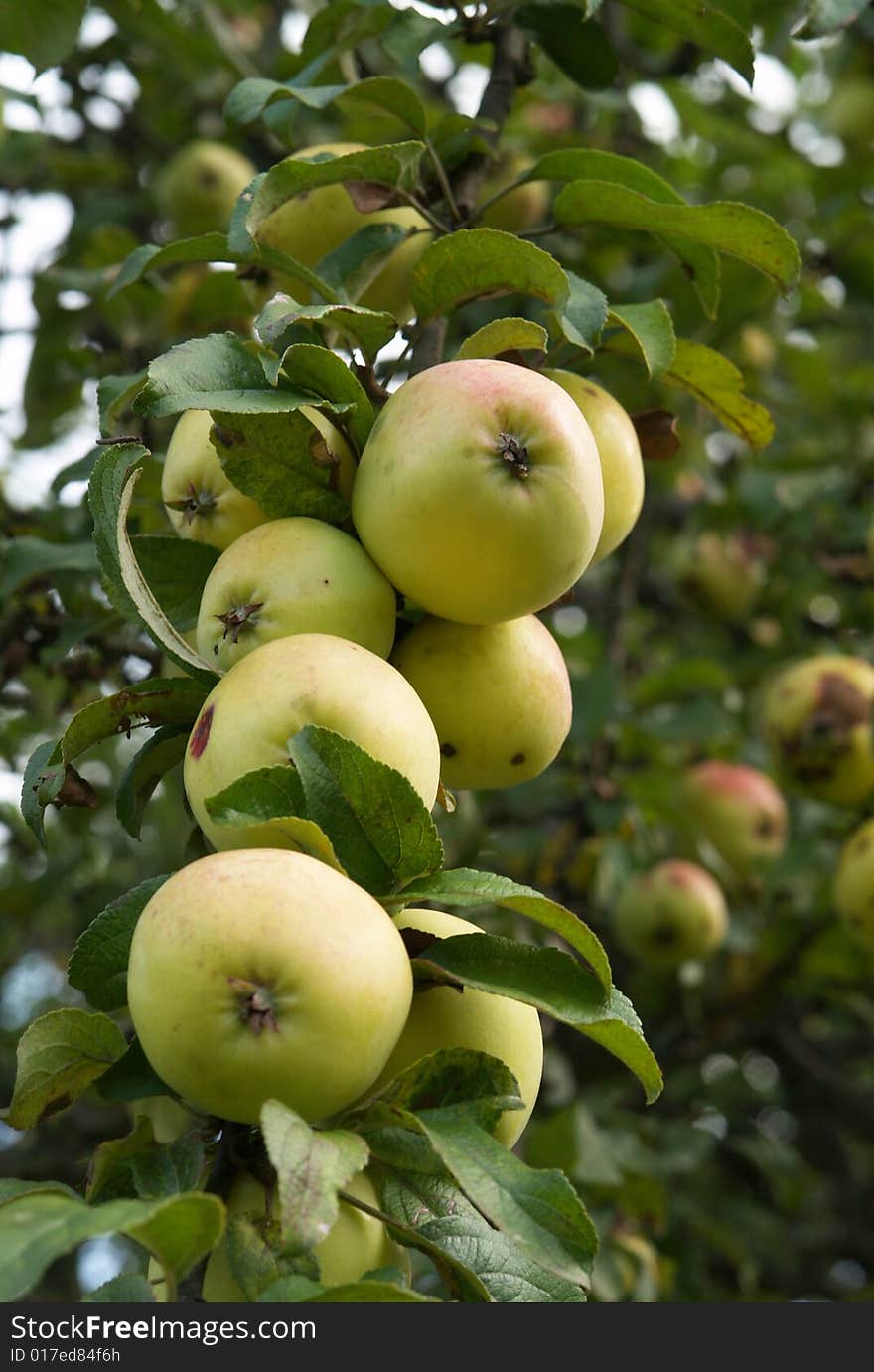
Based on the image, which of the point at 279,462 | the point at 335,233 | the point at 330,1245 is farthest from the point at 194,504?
the point at 330,1245

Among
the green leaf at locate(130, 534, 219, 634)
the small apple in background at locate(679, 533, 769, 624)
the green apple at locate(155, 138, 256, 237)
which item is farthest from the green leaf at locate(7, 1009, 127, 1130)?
the small apple in background at locate(679, 533, 769, 624)

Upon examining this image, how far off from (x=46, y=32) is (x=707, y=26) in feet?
2.71

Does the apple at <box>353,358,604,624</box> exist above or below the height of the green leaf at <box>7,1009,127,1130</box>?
above

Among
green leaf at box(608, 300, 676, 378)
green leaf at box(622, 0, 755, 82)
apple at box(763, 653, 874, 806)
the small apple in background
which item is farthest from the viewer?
the small apple in background

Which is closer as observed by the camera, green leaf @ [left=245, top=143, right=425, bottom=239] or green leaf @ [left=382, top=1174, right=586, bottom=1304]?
green leaf @ [left=382, top=1174, right=586, bottom=1304]

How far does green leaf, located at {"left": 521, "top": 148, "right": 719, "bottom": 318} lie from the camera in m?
1.44

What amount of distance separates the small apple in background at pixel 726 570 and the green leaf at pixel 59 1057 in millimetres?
2630

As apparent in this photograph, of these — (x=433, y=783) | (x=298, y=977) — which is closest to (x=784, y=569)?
(x=433, y=783)

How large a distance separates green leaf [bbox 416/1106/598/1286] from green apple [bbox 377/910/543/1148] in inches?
4.2

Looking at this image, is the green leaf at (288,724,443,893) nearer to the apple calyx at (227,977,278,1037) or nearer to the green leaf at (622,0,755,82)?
the apple calyx at (227,977,278,1037)

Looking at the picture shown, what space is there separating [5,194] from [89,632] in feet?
5.32

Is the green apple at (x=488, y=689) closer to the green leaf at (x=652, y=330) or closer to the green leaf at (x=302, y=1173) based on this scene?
the green leaf at (x=652, y=330)

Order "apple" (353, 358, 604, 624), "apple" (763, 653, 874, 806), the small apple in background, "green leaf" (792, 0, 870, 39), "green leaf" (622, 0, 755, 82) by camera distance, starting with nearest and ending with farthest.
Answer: "apple" (353, 358, 604, 624) → "green leaf" (792, 0, 870, 39) → "green leaf" (622, 0, 755, 82) → "apple" (763, 653, 874, 806) → the small apple in background

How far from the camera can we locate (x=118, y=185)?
10.2ft
